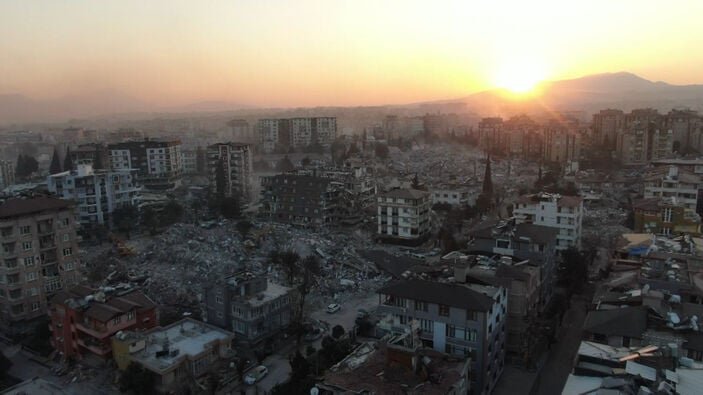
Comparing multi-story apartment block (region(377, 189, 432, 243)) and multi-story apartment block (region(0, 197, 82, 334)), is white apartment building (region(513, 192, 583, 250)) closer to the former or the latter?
multi-story apartment block (region(377, 189, 432, 243))

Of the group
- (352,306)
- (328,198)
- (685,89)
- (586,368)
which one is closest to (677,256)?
(586,368)

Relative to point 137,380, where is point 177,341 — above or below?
above

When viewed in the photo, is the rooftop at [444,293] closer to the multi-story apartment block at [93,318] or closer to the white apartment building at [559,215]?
the multi-story apartment block at [93,318]

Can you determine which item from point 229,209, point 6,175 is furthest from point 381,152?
point 6,175

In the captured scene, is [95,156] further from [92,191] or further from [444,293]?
[444,293]

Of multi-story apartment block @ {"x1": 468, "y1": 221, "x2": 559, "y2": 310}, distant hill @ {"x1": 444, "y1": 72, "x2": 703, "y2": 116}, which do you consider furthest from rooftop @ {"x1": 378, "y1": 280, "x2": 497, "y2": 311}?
distant hill @ {"x1": 444, "y1": 72, "x2": 703, "y2": 116}

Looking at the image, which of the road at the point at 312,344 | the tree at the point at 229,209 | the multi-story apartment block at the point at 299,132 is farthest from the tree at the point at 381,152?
the road at the point at 312,344

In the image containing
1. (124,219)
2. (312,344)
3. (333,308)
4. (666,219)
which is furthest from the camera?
(124,219)
